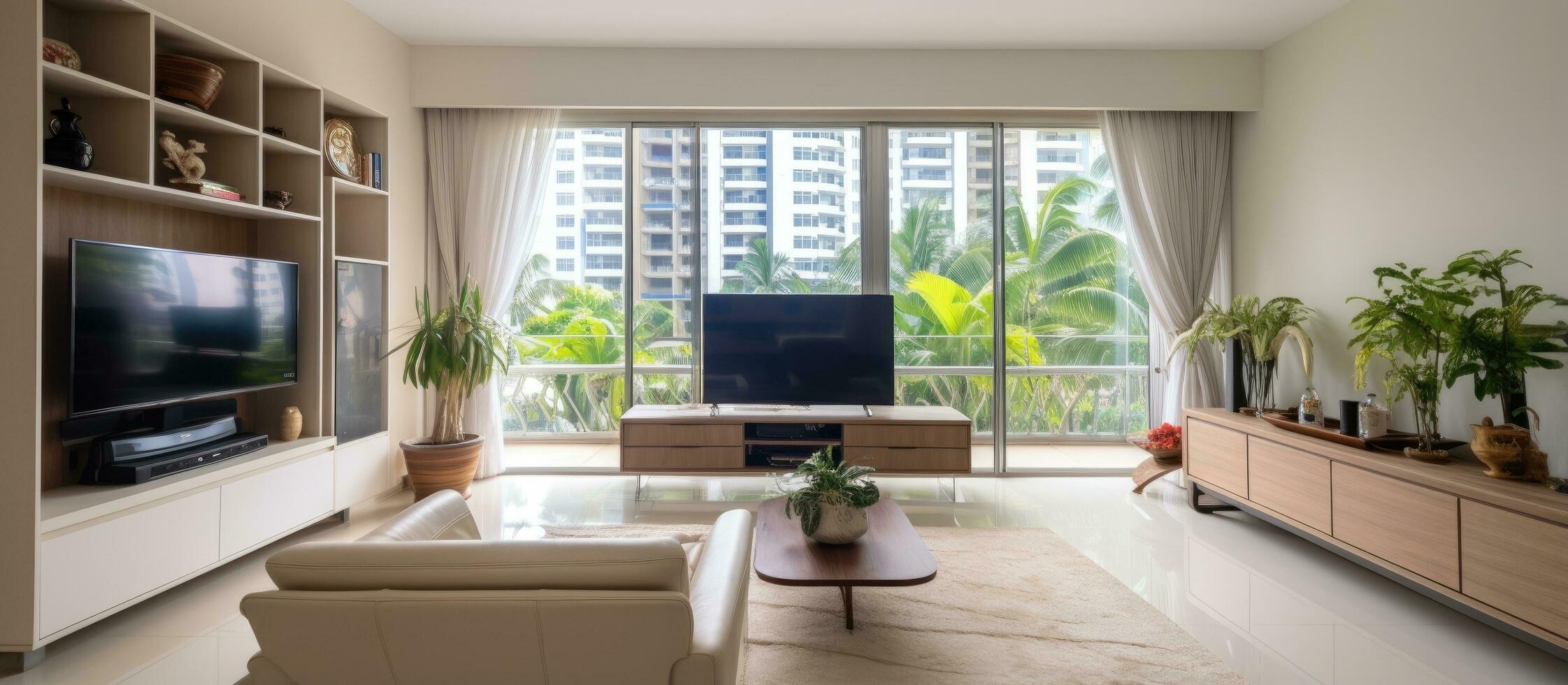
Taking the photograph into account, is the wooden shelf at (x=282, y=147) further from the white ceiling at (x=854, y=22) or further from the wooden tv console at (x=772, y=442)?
the wooden tv console at (x=772, y=442)

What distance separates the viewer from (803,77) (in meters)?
4.75

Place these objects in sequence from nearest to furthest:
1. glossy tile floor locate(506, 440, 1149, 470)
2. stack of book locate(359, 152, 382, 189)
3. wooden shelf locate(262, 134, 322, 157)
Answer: wooden shelf locate(262, 134, 322, 157)
stack of book locate(359, 152, 382, 189)
glossy tile floor locate(506, 440, 1149, 470)

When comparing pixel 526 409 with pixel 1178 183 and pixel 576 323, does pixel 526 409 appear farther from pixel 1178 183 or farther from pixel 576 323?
pixel 1178 183

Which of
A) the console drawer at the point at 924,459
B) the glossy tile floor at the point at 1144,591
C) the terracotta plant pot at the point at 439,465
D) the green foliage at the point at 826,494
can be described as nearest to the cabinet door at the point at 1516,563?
the glossy tile floor at the point at 1144,591

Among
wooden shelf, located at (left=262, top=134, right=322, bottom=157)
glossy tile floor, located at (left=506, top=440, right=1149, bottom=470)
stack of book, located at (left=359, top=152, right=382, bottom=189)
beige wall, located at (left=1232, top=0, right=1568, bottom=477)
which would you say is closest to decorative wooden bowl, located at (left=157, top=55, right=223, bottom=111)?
wooden shelf, located at (left=262, top=134, right=322, bottom=157)

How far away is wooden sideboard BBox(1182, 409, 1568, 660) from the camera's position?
228cm

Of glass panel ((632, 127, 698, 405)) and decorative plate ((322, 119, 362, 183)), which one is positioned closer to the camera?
decorative plate ((322, 119, 362, 183))

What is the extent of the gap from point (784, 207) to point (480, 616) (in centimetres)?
398

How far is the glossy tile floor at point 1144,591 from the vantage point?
2.35m

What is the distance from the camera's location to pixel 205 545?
2.88 meters

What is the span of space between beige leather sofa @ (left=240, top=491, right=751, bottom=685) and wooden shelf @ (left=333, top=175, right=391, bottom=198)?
3041mm

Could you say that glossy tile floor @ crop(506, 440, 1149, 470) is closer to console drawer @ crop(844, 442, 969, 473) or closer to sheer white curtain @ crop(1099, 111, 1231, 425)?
sheer white curtain @ crop(1099, 111, 1231, 425)

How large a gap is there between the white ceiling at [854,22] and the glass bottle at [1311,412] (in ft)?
6.91

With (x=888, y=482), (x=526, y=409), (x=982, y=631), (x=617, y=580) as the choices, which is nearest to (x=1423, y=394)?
(x=982, y=631)
